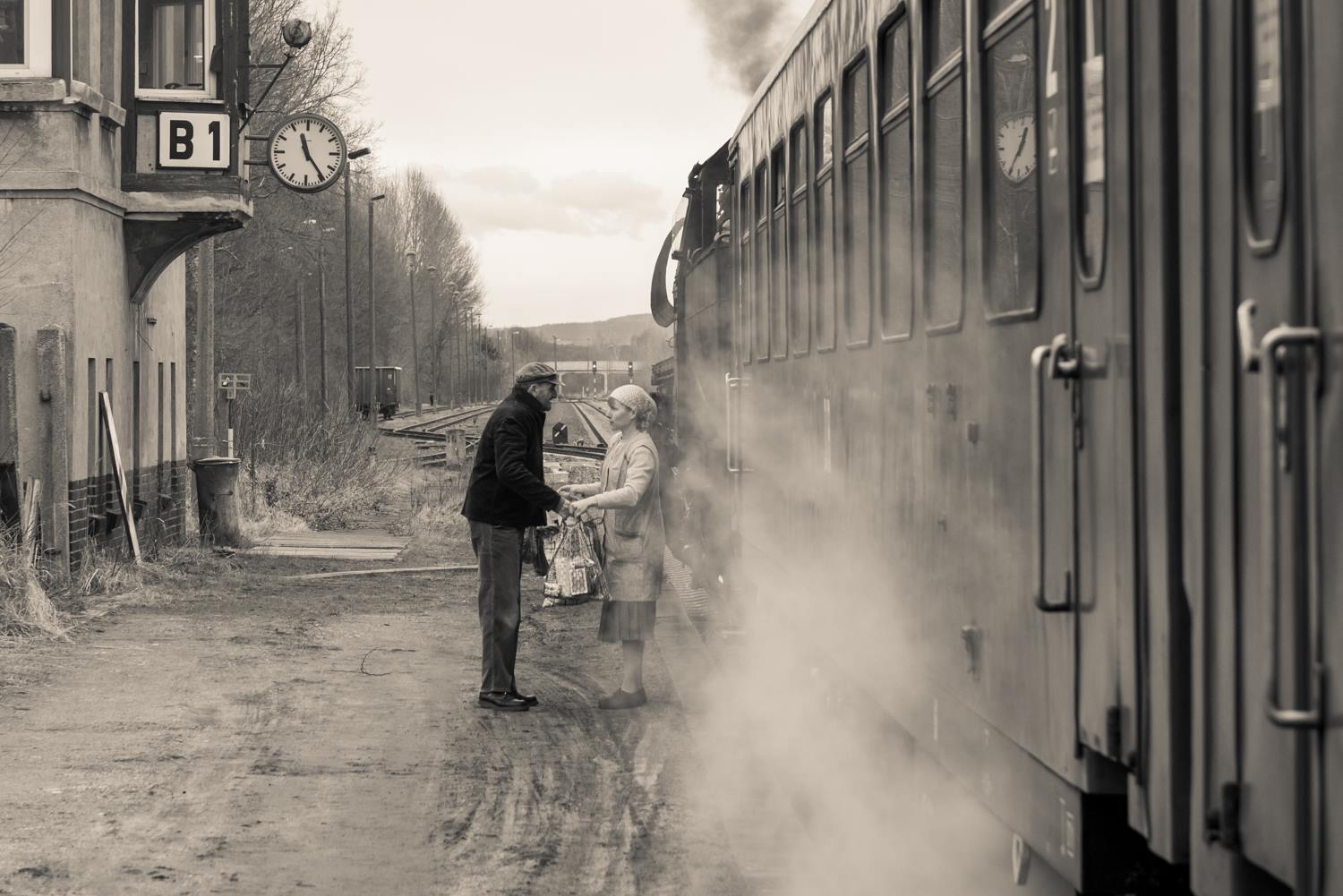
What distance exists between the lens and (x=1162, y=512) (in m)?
3.21

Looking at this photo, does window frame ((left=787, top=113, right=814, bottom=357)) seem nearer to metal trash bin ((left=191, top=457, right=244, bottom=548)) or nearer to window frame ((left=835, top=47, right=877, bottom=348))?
window frame ((left=835, top=47, right=877, bottom=348))

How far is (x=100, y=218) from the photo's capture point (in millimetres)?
15539

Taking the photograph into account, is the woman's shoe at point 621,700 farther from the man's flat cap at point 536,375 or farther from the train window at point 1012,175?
the train window at point 1012,175

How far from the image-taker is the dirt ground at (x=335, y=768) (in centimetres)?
638

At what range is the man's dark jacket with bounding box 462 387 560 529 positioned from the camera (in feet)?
30.5

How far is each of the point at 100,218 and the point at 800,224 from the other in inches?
371

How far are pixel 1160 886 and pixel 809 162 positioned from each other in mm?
4339

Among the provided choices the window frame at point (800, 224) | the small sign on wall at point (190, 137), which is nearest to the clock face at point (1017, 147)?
the window frame at point (800, 224)

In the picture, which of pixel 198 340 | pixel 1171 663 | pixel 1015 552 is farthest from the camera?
Result: pixel 198 340

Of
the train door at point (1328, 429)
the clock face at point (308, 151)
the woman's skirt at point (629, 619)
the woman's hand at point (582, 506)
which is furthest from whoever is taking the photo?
the clock face at point (308, 151)

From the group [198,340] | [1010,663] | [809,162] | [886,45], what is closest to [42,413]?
[198,340]

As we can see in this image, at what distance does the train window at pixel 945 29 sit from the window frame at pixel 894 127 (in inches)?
5.9

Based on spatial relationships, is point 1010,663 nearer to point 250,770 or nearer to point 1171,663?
point 1171,663

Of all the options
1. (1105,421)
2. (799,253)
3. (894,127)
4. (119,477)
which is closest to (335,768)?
(799,253)
